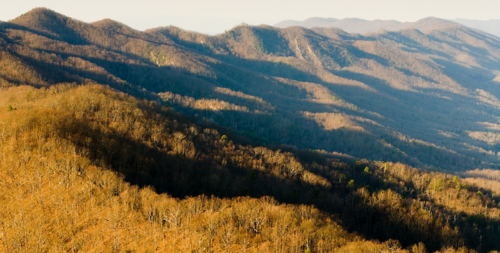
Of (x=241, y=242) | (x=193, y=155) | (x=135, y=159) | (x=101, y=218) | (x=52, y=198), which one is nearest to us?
(x=241, y=242)

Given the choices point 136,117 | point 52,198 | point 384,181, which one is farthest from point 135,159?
point 384,181

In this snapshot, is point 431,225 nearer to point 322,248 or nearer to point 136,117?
point 322,248

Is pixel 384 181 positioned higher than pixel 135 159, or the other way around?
pixel 135 159

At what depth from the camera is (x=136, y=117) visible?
162125mm

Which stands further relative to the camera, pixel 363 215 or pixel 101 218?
pixel 363 215

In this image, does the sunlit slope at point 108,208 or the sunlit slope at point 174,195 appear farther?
the sunlit slope at point 174,195

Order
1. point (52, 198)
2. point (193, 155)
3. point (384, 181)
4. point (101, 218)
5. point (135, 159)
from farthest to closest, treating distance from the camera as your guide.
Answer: point (384, 181), point (193, 155), point (135, 159), point (52, 198), point (101, 218)

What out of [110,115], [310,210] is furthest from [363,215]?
[110,115]

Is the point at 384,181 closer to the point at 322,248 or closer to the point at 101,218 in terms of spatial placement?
the point at 322,248

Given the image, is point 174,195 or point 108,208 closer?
point 108,208

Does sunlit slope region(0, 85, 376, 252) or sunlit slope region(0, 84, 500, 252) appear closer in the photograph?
sunlit slope region(0, 85, 376, 252)

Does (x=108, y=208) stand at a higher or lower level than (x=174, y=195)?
higher

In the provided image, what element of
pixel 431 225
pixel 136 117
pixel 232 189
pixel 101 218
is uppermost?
pixel 136 117

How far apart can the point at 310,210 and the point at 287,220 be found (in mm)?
17794
